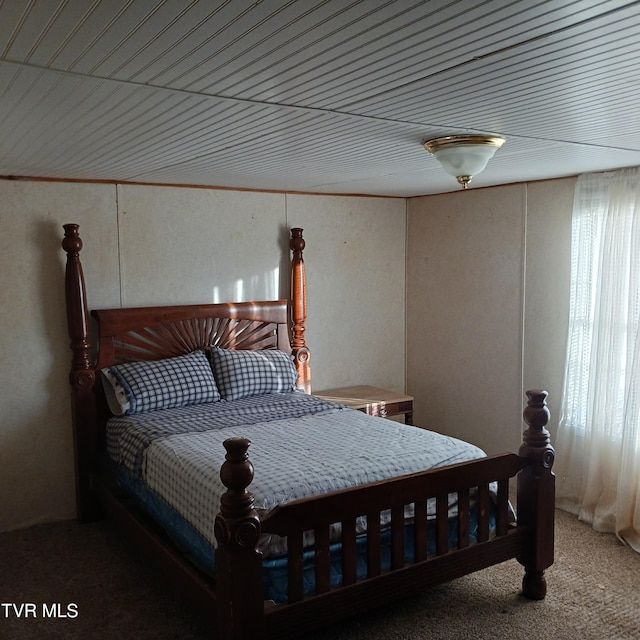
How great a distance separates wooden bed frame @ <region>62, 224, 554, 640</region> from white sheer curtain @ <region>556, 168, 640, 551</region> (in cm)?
91

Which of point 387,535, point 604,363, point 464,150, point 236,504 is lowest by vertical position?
point 387,535

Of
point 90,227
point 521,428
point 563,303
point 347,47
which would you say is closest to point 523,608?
point 521,428

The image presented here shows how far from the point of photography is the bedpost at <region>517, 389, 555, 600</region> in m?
2.89

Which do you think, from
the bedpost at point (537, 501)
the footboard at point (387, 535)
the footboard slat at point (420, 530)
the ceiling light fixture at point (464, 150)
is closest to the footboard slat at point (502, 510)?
the footboard at point (387, 535)

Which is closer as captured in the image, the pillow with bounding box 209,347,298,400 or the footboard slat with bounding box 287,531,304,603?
the footboard slat with bounding box 287,531,304,603

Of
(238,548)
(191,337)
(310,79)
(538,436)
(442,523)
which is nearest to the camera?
(310,79)

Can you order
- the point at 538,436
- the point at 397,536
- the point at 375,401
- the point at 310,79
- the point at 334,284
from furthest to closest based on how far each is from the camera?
the point at 334,284 < the point at 375,401 < the point at 538,436 < the point at 397,536 < the point at 310,79

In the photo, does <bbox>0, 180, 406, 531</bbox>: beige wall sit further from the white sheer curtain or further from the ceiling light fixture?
the ceiling light fixture

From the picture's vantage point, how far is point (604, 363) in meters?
3.70

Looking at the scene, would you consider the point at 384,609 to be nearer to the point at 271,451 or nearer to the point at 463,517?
the point at 463,517

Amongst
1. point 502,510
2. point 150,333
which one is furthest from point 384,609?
point 150,333

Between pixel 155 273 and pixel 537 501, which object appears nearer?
pixel 537 501

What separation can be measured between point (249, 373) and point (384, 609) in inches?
63.9

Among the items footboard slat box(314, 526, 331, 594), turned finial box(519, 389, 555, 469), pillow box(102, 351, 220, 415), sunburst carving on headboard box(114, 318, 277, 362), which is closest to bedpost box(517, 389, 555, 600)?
turned finial box(519, 389, 555, 469)
